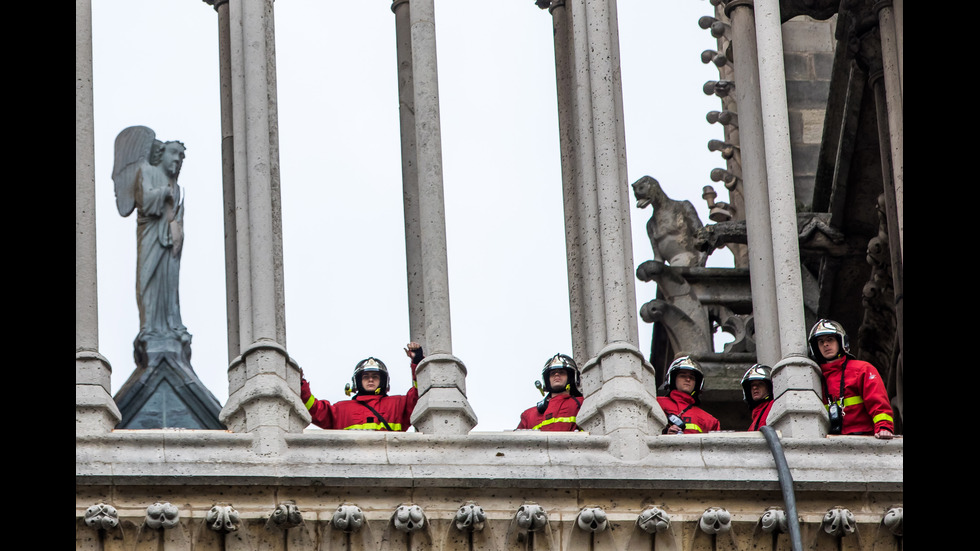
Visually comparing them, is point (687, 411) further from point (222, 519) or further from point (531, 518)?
→ point (222, 519)

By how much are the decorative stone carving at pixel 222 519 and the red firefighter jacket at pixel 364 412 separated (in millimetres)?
1999

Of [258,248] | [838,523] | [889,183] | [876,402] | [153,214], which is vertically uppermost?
[153,214]

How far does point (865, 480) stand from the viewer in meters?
19.1

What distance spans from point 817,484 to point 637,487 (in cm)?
103

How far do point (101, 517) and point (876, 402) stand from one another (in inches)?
188

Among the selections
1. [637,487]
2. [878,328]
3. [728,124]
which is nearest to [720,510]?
[637,487]

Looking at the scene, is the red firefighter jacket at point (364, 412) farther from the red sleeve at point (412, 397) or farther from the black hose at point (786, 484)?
the black hose at point (786, 484)

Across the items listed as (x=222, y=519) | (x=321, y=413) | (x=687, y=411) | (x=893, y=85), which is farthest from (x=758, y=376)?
(x=222, y=519)

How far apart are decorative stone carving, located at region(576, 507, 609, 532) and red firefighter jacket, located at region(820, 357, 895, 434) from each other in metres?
1.93

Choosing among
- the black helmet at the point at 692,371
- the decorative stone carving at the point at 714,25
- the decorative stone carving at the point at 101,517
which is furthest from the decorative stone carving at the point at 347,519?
the decorative stone carving at the point at 714,25

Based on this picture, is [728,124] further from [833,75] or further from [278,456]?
[278,456]

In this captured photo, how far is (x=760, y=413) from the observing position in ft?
68.2

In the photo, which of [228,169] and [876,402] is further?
[228,169]

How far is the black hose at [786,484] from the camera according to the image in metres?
18.7
